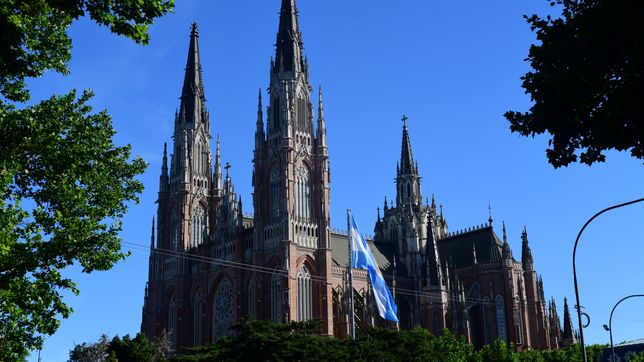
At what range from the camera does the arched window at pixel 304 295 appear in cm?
7050

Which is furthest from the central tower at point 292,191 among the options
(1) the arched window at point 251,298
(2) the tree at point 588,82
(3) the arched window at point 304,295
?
(2) the tree at point 588,82

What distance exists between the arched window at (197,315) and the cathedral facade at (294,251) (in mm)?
117

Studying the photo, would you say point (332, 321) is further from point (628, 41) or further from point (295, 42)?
point (628, 41)

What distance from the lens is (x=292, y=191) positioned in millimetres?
73438

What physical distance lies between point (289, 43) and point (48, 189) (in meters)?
59.4

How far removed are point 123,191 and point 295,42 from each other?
188 ft

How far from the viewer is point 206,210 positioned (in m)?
90.4

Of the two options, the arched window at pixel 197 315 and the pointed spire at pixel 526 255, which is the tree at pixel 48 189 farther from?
the pointed spire at pixel 526 255

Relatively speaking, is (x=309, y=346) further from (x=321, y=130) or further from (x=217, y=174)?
(x=217, y=174)

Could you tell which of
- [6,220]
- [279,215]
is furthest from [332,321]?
[6,220]

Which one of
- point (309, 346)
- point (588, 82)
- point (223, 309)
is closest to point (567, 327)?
point (223, 309)

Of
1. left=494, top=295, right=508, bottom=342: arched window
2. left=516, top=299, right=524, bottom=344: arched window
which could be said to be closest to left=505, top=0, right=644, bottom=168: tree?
left=516, top=299, right=524, bottom=344: arched window

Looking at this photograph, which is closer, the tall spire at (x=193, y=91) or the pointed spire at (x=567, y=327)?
the tall spire at (x=193, y=91)

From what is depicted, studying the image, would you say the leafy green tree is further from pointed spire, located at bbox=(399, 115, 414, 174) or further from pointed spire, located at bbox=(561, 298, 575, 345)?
pointed spire, located at bbox=(561, 298, 575, 345)
